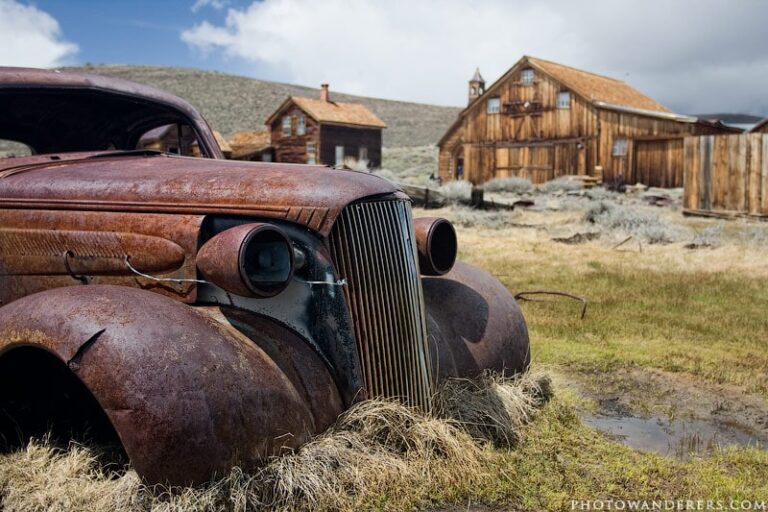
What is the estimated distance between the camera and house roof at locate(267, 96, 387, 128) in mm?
38844

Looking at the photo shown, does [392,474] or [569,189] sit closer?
[392,474]

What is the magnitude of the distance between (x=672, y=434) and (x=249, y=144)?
39081 mm

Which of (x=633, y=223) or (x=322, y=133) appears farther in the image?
(x=322, y=133)

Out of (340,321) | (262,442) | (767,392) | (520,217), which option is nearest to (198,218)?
(340,321)

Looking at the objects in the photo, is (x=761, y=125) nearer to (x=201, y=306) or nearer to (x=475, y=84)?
(x=475, y=84)

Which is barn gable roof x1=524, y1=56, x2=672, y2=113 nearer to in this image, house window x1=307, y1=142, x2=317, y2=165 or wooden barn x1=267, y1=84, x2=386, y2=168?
wooden barn x1=267, y1=84, x2=386, y2=168

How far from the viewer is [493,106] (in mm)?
32375

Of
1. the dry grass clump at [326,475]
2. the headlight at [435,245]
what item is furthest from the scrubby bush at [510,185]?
the dry grass clump at [326,475]

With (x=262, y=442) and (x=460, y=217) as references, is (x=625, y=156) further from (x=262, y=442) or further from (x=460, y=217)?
(x=262, y=442)

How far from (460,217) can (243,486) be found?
538 inches

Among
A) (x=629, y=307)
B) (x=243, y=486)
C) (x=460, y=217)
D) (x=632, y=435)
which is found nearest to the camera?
(x=243, y=486)

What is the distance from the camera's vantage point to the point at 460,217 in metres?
16.0

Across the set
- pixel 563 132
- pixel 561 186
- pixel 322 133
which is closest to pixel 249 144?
pixel 322 133

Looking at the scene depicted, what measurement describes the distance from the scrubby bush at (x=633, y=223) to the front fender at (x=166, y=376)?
36.7 ft
